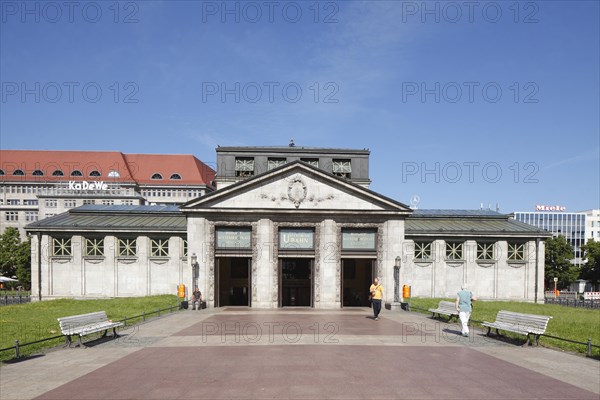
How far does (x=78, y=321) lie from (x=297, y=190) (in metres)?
19.7

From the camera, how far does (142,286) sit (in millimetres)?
38094

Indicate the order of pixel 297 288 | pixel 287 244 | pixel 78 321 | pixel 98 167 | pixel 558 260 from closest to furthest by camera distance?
pixel 78 321 → pixel 287 244 → pixel 297 288 → pixel 558 260 → pixel 98 167

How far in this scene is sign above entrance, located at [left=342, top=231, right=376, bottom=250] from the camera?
105 ft

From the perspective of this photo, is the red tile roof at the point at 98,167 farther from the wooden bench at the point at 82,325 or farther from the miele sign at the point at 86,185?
the wooden bench at the point at 82,325

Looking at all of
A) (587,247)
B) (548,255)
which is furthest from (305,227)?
(587,247)

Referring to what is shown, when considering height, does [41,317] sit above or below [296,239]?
below

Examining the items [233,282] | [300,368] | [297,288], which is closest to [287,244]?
[297,288]

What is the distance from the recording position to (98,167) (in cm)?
10531

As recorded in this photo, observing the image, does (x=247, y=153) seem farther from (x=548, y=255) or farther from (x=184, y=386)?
(x=548, y=255)

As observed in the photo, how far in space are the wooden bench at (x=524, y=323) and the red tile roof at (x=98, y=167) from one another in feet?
326

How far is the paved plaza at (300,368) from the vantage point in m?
Answer: 9.73

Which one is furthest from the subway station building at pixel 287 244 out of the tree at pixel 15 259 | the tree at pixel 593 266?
the tree at pixel 593 266

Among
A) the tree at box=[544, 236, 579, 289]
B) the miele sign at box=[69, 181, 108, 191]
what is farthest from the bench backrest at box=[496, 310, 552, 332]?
the miele sign at box=[69, 181, 108, 191]

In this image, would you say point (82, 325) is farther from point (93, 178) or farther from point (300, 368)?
point (93, 178)
